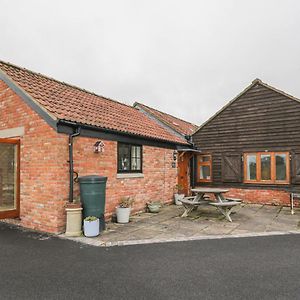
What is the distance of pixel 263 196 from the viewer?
1246 centimetres

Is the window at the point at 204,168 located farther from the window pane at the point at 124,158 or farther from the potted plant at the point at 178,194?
the window pane at the point at 124,158

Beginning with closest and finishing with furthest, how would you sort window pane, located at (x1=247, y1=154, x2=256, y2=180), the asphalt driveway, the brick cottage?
the asphalt driveway, the brick cottage, window pane, located at (x1=247, y1=154, x2=256, y2=180)

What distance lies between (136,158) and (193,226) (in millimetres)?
3601

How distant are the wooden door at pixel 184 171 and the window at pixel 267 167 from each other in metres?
2.93

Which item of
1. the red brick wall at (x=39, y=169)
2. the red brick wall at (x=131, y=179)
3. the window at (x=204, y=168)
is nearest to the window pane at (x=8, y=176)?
the red brick wall at (x=39, y=169)

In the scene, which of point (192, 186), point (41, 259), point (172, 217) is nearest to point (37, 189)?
point (41, 259)

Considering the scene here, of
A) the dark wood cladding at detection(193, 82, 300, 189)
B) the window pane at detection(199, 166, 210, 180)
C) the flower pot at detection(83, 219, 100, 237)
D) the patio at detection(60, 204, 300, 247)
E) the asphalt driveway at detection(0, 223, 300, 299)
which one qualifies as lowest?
the patio at detection(60, 204, 300, 247)

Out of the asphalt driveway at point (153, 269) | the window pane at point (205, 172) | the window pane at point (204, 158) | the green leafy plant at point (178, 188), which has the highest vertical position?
the window pane at point (204, 158)

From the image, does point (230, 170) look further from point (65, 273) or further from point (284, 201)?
point (65, 273)

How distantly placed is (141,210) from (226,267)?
5.72 metres

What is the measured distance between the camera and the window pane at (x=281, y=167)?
39.5ft

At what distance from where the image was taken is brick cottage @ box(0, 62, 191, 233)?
7164 mm

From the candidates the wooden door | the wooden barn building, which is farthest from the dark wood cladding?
the wooden door

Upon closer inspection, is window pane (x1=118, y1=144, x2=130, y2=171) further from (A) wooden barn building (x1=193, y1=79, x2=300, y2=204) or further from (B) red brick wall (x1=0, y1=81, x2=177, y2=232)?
(A) wooden barn building (x1=193, y1=79, x2=300, y2=204)
